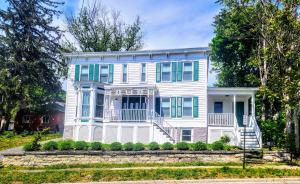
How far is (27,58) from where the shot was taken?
34.5 metres

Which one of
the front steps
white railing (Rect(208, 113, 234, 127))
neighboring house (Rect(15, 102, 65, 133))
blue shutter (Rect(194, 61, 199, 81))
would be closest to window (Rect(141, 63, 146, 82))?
blue shutter (Rect(194, 61, 199, 81))

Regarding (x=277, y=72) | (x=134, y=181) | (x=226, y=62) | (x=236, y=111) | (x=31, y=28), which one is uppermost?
(x=31, y=28)

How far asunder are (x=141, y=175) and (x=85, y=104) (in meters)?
11.4

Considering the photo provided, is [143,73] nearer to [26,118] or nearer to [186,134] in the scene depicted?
[186,134]

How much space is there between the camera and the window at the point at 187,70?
24.6 m

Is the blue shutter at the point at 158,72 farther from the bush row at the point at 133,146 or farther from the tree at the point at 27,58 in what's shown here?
the tree at the point at 27,58

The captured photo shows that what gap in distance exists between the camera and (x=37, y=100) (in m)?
34.1

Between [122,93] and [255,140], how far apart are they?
32.8 ft

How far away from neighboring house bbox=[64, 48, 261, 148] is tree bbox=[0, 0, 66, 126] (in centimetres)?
863

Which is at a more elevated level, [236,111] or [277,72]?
[277,72]

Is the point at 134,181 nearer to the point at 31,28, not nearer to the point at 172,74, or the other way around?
the point at 172,74

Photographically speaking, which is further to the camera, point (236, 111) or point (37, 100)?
point (37, 100)

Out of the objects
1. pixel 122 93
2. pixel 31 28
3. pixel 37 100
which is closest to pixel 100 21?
pixel 31 28

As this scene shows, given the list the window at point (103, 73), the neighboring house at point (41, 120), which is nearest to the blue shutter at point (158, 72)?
the window at point (103, 73)
